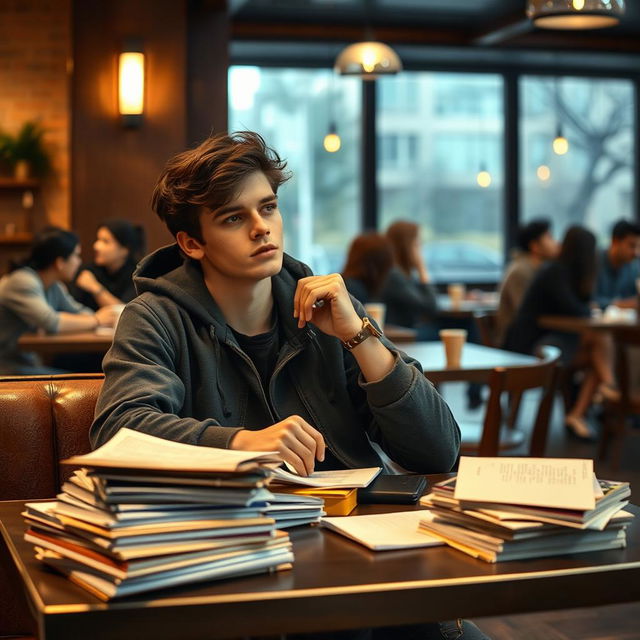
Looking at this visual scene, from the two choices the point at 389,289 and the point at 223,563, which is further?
the point at 389,289

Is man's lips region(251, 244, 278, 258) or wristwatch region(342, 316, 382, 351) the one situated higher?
man's lips region(251, 244, 278, 258)

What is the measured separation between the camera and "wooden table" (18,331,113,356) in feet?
15.1

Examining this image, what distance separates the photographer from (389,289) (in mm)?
6062

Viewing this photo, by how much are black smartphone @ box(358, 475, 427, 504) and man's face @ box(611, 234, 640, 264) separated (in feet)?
20.6

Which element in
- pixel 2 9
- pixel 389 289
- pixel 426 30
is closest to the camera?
pixel 389 289

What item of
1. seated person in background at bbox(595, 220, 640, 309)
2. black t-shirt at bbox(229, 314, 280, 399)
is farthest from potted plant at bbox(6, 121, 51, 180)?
black t-shirt at bbox(229, 314, 280, 399)

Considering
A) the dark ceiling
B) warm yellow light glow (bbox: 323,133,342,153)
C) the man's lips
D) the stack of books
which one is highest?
the dark ceiling

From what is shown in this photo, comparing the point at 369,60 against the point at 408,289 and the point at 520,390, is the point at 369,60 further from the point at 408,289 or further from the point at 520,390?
the point at 520,390

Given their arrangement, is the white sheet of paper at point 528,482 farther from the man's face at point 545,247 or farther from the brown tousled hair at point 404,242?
the man's face at point 545,247

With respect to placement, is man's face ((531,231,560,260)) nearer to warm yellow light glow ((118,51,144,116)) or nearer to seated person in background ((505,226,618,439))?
seated person in background ((505,226,618,439))

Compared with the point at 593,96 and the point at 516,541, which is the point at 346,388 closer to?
the point at 516,541

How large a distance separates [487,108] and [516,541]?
9744 millimetres

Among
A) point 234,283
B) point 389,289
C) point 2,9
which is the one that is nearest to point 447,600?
point 234,283

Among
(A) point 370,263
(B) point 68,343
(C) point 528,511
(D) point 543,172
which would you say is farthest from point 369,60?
(D) point 543,172
